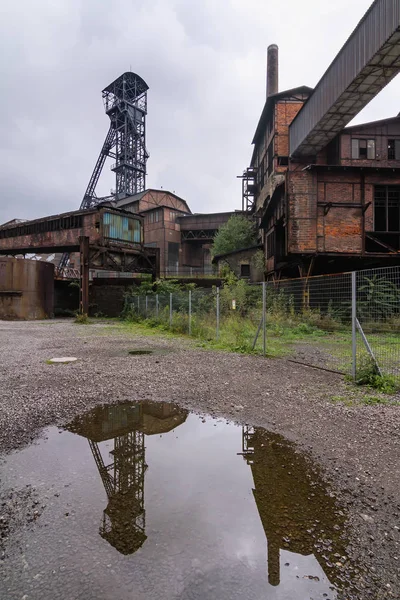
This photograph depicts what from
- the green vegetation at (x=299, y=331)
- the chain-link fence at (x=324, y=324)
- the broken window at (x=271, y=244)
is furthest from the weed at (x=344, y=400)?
the broken window at (x=271, y=244)

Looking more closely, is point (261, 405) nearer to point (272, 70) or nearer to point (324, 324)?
point (324, 324)

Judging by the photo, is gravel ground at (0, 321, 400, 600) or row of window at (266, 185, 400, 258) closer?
gravel ground at (0, 321, 400, 600)

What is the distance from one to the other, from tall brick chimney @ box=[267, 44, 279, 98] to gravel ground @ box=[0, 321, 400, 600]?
A: 30.4 meters

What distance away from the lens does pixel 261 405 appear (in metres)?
4.56

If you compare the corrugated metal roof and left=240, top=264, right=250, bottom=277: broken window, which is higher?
the corrugated metal roof

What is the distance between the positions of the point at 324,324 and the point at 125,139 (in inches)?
2137

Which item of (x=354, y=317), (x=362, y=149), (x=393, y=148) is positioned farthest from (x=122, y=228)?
(x=354, y=317)

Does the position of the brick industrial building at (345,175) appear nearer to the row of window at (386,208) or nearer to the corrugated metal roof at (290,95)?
the row of window at (386,208)

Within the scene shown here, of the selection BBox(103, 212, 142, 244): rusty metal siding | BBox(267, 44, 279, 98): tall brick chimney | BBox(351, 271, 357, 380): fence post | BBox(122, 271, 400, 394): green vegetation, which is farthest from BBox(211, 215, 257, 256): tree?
BBox(351, 271, 357, 380): fence post

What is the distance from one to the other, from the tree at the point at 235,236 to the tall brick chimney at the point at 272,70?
11725 millimetres

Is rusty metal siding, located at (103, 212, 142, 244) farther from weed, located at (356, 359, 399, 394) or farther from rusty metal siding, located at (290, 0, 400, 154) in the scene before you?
weed, located at (356, 359, 399, 394)

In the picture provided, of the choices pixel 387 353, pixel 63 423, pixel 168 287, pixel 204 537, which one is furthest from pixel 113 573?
pixel 168 287

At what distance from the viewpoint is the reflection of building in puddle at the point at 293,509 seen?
1.90 metres

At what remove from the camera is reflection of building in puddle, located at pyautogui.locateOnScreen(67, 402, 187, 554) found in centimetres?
207
